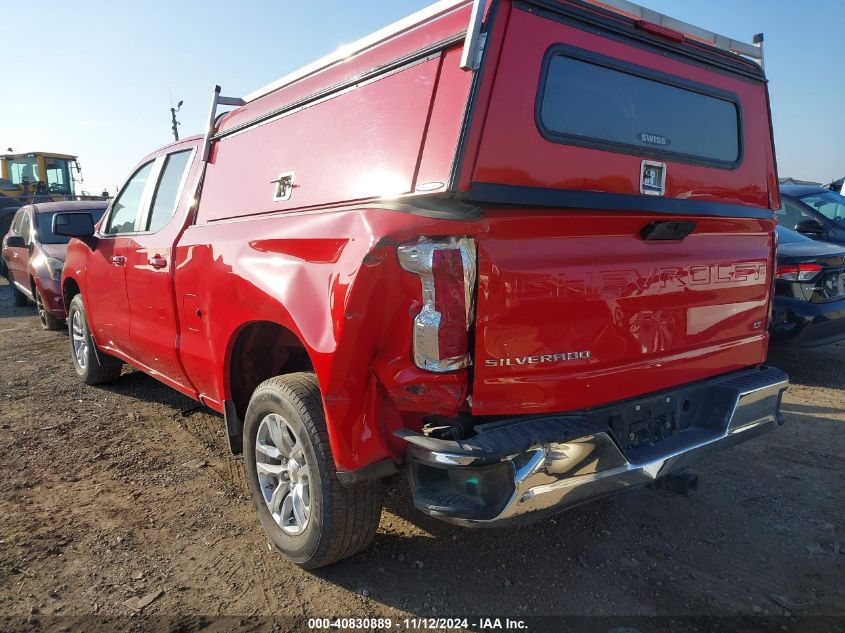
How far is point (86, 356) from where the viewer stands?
5.57 m

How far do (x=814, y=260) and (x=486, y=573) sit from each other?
4415 millimetres

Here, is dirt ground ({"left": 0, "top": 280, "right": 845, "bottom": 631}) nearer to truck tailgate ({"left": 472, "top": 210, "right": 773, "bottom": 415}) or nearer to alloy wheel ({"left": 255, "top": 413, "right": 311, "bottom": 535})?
alloy wheel ({"left": 255, "top": 413, "right": 311, "bottom": 535})

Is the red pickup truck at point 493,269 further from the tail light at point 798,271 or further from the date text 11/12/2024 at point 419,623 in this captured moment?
the tail light at point 798,271

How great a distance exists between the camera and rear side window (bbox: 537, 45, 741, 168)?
2.39 m

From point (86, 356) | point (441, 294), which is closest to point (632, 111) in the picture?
point (441, 294)

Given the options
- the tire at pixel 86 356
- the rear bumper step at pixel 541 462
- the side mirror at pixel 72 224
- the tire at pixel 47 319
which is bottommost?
the tire at pixel 47 319

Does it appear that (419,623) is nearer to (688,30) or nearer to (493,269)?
(493,269)

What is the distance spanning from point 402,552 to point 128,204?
135 inches

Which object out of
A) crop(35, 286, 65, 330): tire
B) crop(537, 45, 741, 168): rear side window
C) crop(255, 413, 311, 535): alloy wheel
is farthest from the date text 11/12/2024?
crop(35, 286, 65, 330): tire

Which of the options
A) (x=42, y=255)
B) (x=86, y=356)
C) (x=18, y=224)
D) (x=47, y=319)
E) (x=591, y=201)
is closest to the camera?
(x=591, y=201)

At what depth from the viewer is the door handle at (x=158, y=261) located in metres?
3.75

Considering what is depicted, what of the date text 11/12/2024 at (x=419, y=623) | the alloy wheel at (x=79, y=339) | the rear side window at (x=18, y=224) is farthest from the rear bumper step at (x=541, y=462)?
the rear side window at (x=18, y=224)

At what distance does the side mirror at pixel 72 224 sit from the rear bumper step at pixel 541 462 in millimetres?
3697

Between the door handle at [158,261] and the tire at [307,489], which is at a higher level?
the door handle at [158,261]
